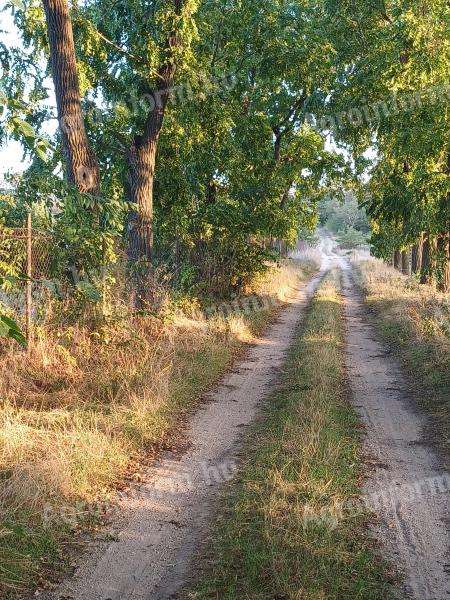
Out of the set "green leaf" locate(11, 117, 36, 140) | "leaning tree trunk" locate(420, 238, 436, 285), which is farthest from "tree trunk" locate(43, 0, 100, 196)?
"leaning tree trunk" locate(420, 238, 436, 285)

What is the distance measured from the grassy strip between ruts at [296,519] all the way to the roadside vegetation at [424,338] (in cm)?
150

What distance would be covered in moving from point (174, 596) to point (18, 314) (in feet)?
19.2

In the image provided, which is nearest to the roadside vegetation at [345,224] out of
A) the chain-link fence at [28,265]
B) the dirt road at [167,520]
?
the chain-link fence at [28,265]

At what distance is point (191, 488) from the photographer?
5.57 meters

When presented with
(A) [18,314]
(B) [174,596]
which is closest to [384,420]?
(B) [174,596]

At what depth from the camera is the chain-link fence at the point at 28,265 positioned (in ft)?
27.4

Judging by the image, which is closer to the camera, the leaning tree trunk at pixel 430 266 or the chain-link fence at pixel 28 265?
the chain-link fence at pixel 28 265

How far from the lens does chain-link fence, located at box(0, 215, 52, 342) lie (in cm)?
835

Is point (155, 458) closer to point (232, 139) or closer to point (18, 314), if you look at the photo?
point (18, 314)

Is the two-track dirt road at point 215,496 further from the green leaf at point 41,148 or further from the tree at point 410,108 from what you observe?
the tree at point 410,108

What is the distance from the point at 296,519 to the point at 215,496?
1.08 m

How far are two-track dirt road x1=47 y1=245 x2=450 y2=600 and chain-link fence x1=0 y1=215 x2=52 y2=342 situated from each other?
301 centimetres

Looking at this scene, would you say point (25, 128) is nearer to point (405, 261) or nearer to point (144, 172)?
point (144, 172)

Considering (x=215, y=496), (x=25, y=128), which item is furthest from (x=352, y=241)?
(x=25, y=128)
